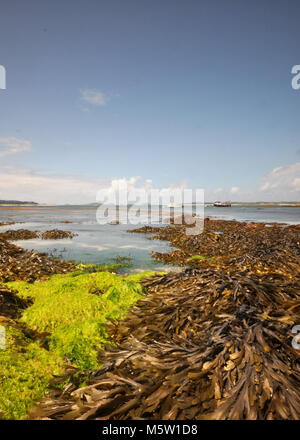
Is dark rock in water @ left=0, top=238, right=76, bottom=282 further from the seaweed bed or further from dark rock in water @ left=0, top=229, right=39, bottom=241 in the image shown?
dark rock in water @ left=0, top=229, right=39, bottom=241

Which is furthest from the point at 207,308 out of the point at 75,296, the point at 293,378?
the point at 75,296

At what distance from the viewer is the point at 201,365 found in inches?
75.7

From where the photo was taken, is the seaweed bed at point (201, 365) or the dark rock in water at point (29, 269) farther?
the dark rock in water at point (29, 269)

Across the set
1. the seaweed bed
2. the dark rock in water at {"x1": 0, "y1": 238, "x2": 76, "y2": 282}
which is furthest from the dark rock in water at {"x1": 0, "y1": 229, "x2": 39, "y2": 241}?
the seaweed bed

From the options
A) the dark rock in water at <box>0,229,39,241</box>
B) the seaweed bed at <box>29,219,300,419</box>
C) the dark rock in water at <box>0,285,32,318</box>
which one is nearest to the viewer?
the seaweed bed at <box>29,219,300,419</box>

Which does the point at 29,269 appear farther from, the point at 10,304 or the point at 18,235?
the point at 18,235

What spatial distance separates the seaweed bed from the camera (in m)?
Answer: 1.59

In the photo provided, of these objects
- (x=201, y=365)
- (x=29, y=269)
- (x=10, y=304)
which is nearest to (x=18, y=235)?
(x=29, y=269)

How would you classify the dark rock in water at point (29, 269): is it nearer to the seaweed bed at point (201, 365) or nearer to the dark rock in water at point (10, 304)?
the dark rock in water at point (10, 304)

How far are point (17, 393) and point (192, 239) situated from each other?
998cm

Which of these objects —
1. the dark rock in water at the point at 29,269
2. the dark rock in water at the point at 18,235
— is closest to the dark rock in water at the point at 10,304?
the dark rock in water at the point at 29,269

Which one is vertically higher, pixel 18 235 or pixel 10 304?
pixel 18 235

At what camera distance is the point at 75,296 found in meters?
3.86

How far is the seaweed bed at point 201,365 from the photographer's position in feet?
5.20
